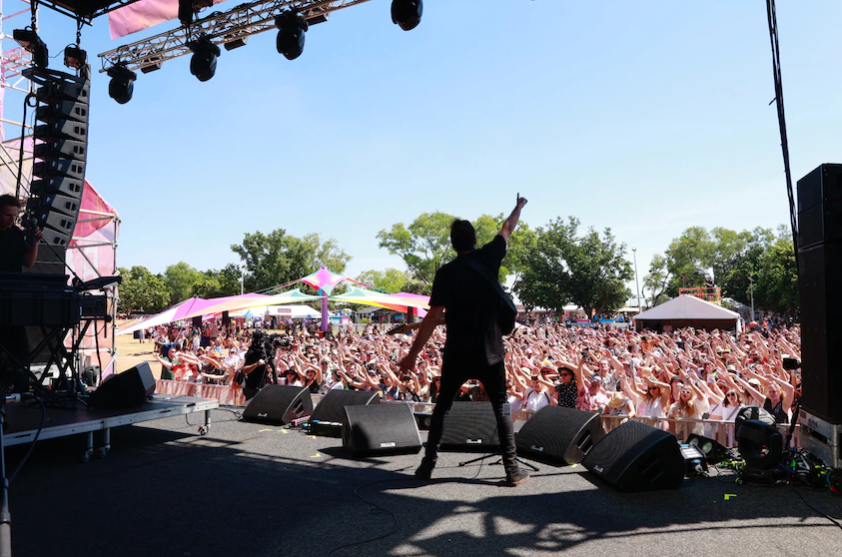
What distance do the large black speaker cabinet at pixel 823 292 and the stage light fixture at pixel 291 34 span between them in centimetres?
605

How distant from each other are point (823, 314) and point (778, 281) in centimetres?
5148

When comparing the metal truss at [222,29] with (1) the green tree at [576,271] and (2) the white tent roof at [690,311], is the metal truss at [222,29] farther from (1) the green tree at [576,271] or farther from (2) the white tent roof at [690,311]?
(1) the green tree at [576,271]

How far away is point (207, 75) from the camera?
789cm

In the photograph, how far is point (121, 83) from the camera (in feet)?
28.5

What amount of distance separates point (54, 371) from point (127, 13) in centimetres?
528

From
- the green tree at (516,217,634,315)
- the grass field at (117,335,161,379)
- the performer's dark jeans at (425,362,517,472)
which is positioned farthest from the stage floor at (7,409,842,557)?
the green tree at (516,217,634,315)

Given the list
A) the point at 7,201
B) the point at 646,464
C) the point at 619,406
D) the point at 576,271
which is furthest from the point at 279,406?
the point at 576,271

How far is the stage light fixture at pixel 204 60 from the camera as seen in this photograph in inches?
309

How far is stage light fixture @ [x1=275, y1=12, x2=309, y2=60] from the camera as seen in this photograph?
7262mm

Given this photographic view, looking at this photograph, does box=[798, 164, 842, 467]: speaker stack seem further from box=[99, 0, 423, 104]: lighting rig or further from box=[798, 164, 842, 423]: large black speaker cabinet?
box=[99, 0, 423, 104]: lighting rig

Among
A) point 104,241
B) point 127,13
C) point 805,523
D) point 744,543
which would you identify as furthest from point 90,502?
point 104,241

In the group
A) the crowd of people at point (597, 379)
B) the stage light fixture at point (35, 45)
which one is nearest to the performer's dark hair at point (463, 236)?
the crowd of people at point (597, 379)

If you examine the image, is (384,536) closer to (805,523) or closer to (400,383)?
(805,523)

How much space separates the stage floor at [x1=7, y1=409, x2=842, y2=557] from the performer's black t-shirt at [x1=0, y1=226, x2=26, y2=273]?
187cm
